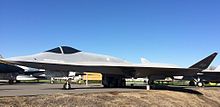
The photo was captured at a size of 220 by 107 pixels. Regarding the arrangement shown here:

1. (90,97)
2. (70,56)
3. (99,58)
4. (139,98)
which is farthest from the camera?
(99,58)

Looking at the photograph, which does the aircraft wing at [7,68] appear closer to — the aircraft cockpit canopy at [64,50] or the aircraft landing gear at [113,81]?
the aircraft landing gear at [113,81]

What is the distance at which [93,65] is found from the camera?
21.6 meters

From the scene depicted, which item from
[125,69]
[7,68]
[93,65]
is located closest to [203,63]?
[125,69]

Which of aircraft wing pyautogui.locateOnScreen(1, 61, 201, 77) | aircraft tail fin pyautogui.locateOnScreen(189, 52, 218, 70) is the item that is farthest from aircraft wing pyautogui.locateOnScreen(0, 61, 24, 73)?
aircraft tail fin pyautogui.locateOnScreen(189, 52, 218, 70)

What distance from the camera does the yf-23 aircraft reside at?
19.9 meters

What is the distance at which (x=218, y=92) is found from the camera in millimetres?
24359

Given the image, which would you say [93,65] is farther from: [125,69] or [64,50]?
[125,69]

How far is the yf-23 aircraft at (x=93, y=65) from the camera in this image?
19866 millimetres

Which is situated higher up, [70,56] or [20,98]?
[70,56]

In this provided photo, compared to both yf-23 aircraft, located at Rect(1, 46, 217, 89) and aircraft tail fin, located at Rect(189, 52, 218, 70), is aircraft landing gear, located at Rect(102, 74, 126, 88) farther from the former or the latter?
aircraft tail fin, located at Rect(189, 52, 218, 70)

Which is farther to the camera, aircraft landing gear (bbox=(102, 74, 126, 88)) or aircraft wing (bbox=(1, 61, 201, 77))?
aircraft landing gear (bbox=(102, 74, 126, 88))

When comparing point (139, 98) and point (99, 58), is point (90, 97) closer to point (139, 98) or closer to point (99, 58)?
point (139, 98)

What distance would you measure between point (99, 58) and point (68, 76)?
4.03 m

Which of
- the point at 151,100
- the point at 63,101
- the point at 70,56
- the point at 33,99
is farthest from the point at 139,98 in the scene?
the point at 70,56
